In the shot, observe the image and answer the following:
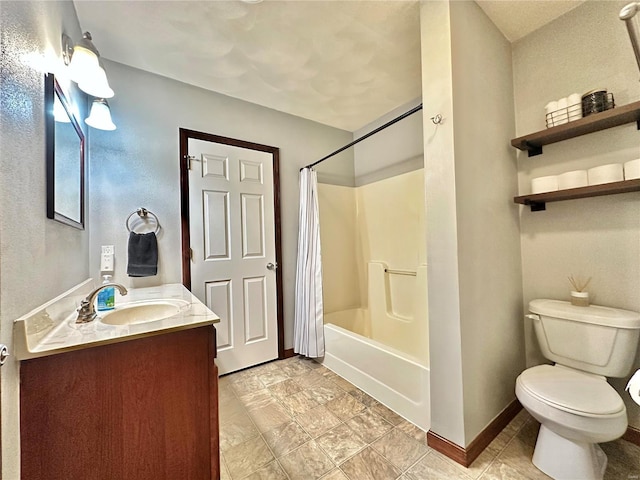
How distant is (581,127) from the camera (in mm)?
1380

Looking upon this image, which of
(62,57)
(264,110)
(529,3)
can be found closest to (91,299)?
(62,57)

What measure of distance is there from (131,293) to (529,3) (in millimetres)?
2920

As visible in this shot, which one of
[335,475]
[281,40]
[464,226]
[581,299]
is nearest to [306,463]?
[335,475]

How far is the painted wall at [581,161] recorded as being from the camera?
1351 millimetres

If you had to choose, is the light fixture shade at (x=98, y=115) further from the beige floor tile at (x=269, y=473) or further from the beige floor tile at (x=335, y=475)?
the beige floor tile at (x=335, y=475)

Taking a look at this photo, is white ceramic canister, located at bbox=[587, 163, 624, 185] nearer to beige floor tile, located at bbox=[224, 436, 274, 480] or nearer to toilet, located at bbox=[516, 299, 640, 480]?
toilet, located at bbox=[516, 299, 640, 480]

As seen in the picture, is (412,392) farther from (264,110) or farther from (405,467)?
(264,110)

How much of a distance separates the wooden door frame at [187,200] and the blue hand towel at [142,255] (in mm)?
209

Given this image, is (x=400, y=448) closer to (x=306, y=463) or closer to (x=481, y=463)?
(x=481, y=463)

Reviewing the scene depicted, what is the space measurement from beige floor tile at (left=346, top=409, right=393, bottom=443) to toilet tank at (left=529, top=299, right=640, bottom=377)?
1040 millimetres

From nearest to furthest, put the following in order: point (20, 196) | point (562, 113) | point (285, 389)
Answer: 1. point (20, 196)
2. point (562, 113)
3. point (285, 389)

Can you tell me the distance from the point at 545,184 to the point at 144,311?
7.67ft

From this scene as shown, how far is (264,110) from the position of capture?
96.0 inches

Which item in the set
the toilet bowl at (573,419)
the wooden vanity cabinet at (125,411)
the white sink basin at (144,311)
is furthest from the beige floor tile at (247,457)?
the toilet bowl at (573,419)
